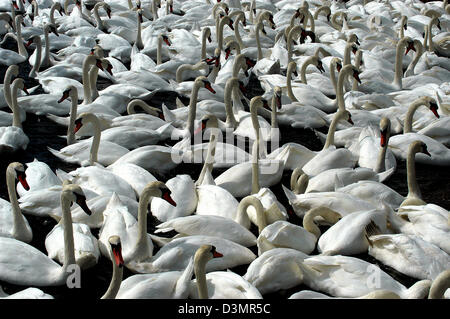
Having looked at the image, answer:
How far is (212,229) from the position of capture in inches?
285

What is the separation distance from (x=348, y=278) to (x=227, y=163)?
3.00m

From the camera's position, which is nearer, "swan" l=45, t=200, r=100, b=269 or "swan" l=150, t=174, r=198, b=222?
"swan" l=45, t=200, r=100, b=269

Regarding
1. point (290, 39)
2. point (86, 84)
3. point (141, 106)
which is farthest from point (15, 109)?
point (290, 39)

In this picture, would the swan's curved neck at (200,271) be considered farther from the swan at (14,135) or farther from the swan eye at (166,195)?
the swan at (14,135)

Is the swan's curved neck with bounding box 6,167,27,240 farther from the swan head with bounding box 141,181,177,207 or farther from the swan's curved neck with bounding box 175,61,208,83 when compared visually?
the swan's curved neck with bounding box 175,61,208,83

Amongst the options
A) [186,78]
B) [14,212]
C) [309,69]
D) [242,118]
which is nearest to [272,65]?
[309,69]

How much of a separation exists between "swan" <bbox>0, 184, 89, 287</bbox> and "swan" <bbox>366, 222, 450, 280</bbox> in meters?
2.91

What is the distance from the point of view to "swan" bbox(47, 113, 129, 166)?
29.3 ft

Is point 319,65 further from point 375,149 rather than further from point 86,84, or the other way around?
point 86,84

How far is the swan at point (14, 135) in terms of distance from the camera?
9344 millimetres

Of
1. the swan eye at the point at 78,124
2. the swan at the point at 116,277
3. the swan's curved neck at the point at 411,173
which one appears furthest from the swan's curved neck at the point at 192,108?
the swan at the point at 116,277

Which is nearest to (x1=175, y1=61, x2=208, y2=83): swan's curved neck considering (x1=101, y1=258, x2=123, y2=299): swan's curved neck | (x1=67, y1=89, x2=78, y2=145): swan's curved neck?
(x1=67, y1=89, x2=78, y2=145): swan's curved neck

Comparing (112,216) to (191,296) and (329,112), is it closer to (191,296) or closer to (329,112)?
(191,296)

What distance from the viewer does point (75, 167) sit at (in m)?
9.12
